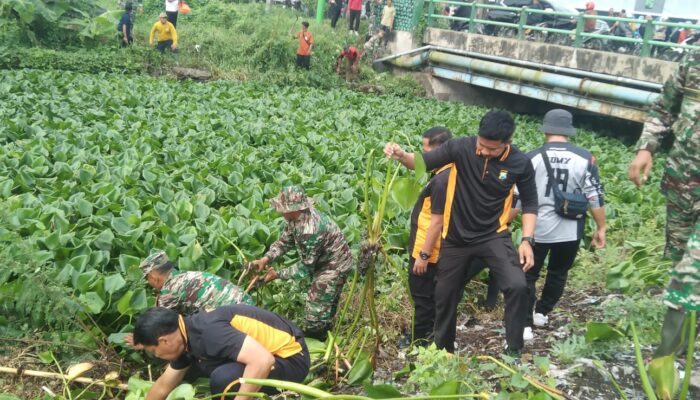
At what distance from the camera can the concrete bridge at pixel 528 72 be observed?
13523mm

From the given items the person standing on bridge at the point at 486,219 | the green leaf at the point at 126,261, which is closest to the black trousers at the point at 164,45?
the green leaf at the point at 126,261

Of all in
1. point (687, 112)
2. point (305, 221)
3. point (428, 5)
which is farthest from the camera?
point (428, 5)

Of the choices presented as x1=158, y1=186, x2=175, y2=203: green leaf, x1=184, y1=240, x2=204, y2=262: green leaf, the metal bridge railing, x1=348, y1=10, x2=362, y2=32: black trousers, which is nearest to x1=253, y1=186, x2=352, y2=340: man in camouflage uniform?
→ x1=184, y1=240, x2=204, y2=262: green leaf

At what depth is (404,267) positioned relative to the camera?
5.99 m

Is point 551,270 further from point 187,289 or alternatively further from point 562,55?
point 562,55

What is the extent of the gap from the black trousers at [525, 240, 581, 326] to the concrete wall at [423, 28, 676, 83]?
7.63 meters

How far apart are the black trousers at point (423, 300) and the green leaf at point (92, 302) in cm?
204

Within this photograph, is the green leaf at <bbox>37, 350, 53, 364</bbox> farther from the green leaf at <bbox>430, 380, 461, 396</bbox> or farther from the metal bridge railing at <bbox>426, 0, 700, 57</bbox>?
the metal bridge railing at <bbox>426, 0, 700, 57</bbox>

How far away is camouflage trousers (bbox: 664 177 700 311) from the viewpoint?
3141mm

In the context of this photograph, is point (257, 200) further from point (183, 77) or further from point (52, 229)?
point (183, 77)

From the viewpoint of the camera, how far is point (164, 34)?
17.0 meters

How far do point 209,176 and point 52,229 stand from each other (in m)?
A: 2.18

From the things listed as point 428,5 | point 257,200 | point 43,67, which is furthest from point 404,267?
point 428,5

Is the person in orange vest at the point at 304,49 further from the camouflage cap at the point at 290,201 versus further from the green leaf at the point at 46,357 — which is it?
the green leaf at the point at 46,357
